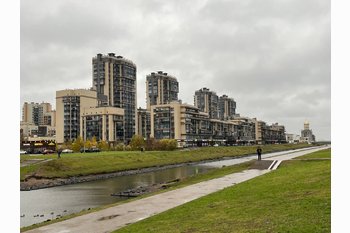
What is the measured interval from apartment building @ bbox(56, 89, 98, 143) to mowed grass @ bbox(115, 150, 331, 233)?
166231 mm

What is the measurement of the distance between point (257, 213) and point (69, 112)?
174739 millimetres

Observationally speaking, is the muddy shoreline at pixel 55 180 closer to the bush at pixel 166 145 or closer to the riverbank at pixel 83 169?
the riverbank at pixel 83 169

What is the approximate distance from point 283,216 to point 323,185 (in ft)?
25.9

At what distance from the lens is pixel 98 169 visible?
73000mm

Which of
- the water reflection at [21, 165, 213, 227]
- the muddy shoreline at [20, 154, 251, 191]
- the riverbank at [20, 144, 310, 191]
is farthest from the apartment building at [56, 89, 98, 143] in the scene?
the water reflection at [21, 165, 213, 227]

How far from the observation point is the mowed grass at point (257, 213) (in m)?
15.1

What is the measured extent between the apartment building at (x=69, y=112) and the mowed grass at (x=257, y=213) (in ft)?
545

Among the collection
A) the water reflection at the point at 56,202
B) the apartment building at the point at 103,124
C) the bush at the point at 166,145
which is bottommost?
the water reflection at the point at 56,202

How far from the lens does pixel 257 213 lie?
1853cm

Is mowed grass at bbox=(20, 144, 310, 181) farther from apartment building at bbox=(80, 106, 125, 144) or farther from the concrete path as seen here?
apartment building at bbox=(80, 106, 125, 144)

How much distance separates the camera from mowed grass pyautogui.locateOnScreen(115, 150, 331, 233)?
15.1 metres

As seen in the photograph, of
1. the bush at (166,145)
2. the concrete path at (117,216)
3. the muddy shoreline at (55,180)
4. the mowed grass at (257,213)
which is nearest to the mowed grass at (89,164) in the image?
the muddy shoreline at (55,180)

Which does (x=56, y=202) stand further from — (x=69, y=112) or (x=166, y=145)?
(x=69, y=112)
